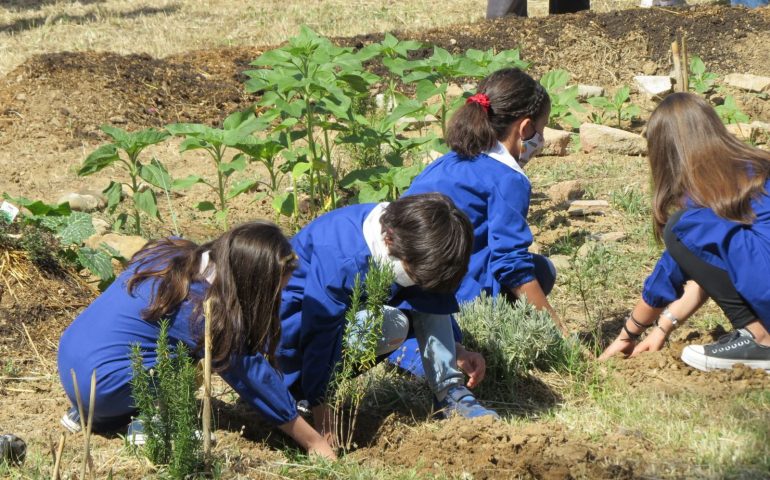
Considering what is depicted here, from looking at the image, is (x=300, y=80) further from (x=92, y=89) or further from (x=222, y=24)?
(x=222, y=24)

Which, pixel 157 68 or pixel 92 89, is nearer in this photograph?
pixel 92 89

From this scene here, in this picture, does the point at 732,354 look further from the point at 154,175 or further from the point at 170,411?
the point at 154,175

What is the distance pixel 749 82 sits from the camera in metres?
8.23

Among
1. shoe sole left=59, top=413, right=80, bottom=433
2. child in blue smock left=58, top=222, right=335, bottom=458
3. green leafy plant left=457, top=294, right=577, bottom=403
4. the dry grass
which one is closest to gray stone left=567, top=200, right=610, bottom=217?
green leafy plant left=457, top=294, right=577, bottom=403

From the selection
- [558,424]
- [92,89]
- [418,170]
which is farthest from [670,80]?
[558,424]

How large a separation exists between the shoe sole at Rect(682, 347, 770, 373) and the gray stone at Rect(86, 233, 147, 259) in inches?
102

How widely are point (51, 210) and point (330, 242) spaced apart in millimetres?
1835

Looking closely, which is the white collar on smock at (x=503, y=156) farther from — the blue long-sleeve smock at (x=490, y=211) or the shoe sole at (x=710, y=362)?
the shoe sole at (x=710, y=362)

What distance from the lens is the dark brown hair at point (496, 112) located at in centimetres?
404

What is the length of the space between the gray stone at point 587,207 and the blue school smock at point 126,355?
305cm

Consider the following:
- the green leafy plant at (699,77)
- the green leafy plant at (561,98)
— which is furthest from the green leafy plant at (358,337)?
the green leafy plant at (699,77)

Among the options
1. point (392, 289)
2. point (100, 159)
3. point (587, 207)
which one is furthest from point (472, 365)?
point (587, 207)

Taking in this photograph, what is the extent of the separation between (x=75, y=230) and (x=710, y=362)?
276 cm

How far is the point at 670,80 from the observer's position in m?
A: 8.20
